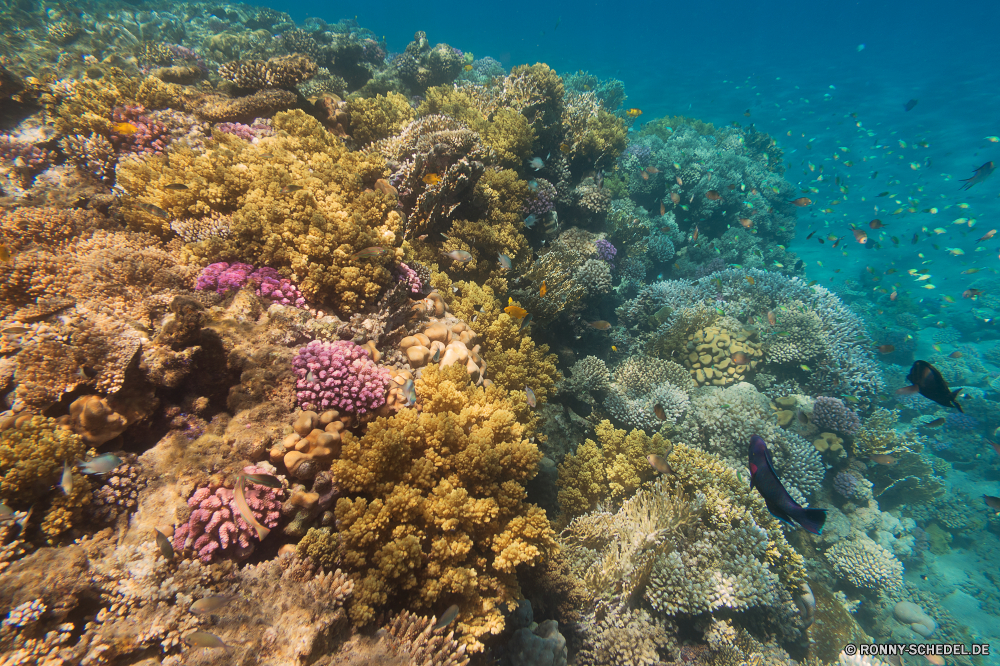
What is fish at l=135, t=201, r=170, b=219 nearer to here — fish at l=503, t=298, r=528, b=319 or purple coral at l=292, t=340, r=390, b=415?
purple coral at l=292, t=340, r=390, b=415

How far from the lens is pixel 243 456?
9.57 ft

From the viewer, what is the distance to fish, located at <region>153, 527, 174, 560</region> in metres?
2.44

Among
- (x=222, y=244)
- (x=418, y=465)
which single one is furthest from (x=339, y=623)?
(x=222, y=244)

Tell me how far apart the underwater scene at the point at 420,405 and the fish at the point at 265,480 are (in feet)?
0.05

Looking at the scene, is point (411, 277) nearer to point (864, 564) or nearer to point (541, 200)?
point (541, 200)

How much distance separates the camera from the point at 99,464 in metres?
2.46

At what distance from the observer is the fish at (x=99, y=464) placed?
8.02 ft

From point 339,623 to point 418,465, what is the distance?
3.88 feet

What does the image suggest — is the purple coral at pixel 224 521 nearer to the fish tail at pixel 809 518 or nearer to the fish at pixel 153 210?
the fish at pixel 153 210

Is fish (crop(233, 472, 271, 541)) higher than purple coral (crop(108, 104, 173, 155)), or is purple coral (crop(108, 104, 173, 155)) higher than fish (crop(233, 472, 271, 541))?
purple coral (crop(108, 104, 173, 155))

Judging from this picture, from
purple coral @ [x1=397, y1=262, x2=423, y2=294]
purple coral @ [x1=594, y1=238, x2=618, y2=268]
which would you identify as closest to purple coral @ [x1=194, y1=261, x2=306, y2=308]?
purple coral @ [x1=397, y1=262, x2=423, y2=294]

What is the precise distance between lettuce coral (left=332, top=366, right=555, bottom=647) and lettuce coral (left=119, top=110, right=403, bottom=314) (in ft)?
5.19

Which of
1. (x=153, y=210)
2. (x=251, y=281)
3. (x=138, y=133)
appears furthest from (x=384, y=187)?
(x=138, y=133)

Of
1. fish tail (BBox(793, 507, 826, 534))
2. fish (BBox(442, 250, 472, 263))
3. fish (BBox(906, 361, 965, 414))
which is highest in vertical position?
fish (BBox(906, 361, 965, 414))
